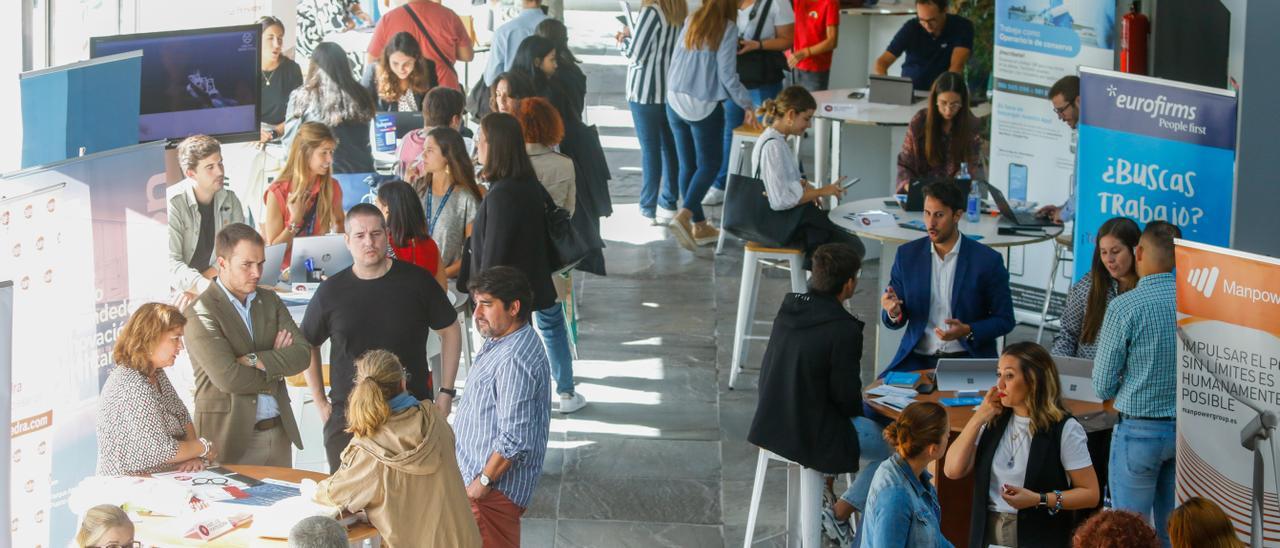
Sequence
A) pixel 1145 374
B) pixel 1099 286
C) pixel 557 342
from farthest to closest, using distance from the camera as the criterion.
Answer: pixel 557 342, pixel 1099 286, pixel 1145 374

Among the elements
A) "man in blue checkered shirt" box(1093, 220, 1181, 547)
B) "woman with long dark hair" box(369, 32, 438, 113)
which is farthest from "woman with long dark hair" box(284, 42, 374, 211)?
"man in blue checkered shirt" box(1093, 220, 1181, 547)

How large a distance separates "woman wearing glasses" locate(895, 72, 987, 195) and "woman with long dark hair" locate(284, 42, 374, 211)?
118 inches

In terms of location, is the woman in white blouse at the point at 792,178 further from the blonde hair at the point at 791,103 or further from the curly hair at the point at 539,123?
the curly hair at the point at 539,123

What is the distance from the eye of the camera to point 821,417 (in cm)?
545

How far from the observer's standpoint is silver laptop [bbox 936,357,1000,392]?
5746mm

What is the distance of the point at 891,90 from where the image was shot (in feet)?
33.2

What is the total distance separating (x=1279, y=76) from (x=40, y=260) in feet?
15.0

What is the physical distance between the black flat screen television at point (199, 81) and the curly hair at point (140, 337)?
7.05ft

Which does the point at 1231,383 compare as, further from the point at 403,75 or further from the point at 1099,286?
the point at 403,75

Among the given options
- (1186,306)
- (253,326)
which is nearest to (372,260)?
(253,326)

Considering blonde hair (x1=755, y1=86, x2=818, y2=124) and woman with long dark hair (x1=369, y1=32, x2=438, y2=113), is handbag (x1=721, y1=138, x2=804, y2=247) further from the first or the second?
woman with long dark hair (x1=369, y1=32, x2=438, y2=113)

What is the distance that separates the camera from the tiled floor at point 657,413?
258 inches

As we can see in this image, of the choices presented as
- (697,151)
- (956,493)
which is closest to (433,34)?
(697,151)

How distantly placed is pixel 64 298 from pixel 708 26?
19.8 feet
